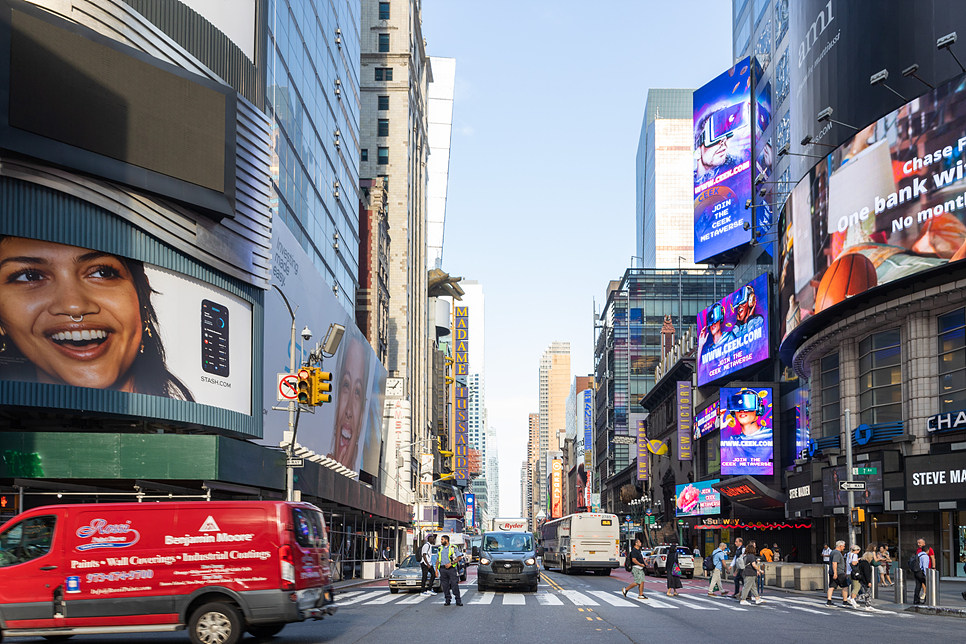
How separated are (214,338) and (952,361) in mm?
30019

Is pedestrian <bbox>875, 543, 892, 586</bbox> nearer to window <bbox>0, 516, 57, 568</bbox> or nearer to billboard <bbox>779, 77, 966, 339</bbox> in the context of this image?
billboard <bbox>779, 77, 966, 339</bbox>

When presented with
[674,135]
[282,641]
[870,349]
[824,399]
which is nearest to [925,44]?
[870,349]

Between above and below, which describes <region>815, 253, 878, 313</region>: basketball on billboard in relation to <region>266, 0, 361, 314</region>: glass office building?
below

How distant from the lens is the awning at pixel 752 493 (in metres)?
64.6

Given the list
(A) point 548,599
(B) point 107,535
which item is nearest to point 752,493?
(A) point 548,599

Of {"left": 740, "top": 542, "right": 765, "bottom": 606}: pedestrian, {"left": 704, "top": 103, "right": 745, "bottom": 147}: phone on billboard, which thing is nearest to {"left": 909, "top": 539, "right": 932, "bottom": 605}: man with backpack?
{"left": 740, "top": 542, "right": 765, "bottom": 606}: pedestrian

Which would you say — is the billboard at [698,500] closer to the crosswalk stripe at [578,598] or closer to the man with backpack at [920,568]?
the crosswalk stripe at [578,598]

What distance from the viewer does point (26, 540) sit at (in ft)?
52.5

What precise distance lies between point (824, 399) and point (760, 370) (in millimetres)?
18686

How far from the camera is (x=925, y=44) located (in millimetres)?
43625

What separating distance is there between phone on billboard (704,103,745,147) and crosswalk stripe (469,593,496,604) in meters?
50.6

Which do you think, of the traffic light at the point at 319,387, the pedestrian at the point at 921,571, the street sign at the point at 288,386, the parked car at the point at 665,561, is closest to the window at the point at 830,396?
the parked car at the point at 665,561

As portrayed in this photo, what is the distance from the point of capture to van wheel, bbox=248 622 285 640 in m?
16.3

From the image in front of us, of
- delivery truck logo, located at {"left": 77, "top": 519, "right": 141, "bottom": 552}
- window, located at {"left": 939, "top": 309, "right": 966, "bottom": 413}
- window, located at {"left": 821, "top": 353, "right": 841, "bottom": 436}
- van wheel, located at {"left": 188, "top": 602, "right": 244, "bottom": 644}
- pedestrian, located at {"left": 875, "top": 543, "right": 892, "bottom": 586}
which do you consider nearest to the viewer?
van wheel, located at {"left": 188, "top": 602, "right": 244, "bottom": 644}
